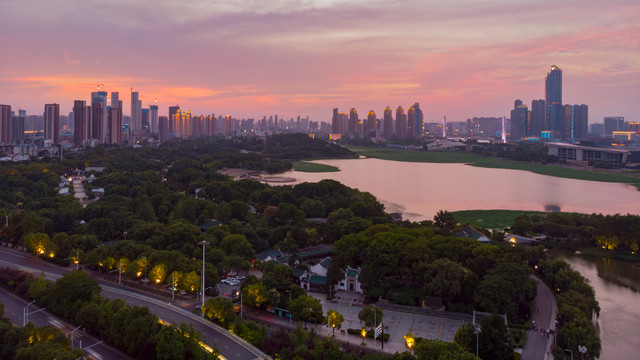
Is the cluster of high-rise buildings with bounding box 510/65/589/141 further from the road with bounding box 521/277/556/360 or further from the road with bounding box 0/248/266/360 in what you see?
the road with bounding box 0/248/266/360

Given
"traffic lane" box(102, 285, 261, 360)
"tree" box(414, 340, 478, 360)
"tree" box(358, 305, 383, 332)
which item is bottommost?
"traffic lane" box(102, 285, 261, 360)

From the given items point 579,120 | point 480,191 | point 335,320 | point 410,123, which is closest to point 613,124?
point 579,120

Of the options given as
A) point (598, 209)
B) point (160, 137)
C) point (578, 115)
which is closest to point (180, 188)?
point (598, 209)

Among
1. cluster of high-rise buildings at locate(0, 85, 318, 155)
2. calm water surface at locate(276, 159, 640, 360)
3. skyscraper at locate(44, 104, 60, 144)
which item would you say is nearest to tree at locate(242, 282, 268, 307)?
calm water surface at locate(276, 159, 640, 360)

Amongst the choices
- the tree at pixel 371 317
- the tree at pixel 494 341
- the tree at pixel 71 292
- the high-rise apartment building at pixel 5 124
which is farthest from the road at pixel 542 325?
the high-rise apartment building at pixel 5 124

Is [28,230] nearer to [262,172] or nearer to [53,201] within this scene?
[53,201]

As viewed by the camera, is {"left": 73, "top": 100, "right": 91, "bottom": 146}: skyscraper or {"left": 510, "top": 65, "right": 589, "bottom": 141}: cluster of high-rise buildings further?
{"left": 510, "top": 65, "right": 589, "bottom": 141}: cluster of high-rise buildings
